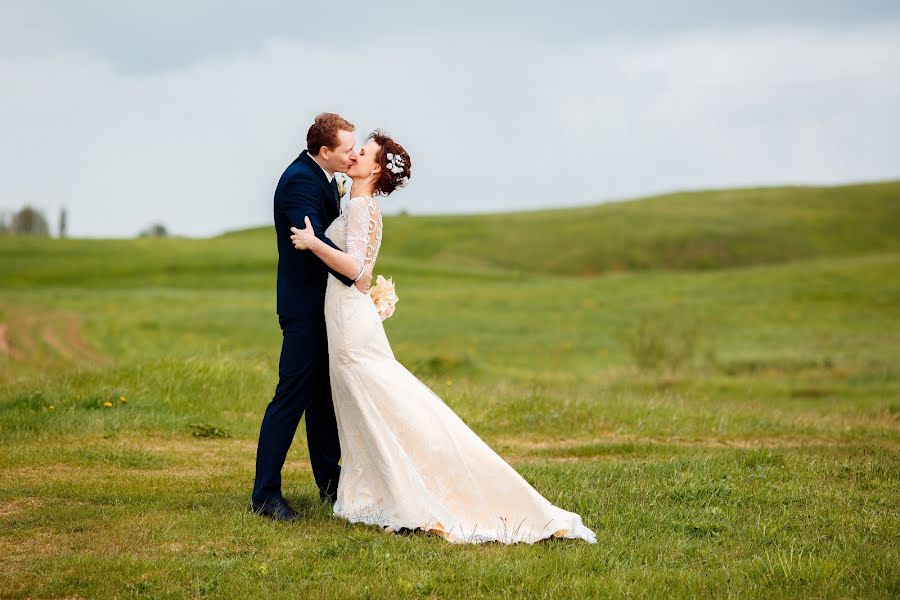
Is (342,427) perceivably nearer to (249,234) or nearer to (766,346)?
(766,346)

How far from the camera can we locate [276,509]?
7.98 m

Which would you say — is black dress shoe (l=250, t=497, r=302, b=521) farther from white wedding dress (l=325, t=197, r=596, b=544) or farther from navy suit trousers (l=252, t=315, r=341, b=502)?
white wedding dress (l=325, t=197, r=596, b=544)

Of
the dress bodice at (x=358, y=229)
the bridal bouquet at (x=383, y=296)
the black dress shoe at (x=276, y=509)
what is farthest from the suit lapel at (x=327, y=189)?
the black dress shoe at (x=276, y=509)

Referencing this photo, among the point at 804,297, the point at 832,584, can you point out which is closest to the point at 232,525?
the point at 832,584

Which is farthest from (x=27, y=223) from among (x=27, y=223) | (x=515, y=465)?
(x=515, y=465)

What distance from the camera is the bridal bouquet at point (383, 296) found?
8211mm

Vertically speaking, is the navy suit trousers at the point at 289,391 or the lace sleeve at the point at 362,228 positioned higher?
the lace sleeve at the point at 362,228

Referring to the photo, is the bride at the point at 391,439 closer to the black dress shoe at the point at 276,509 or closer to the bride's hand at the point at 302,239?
the bride's hand at the point at 302,239

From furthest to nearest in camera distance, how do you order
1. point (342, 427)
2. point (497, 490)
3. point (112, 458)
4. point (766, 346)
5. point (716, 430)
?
1. point (766, 346)
2. point (716, 430)
3. point (112, 458)
4. point (342, 427)
5. point (497, 490)

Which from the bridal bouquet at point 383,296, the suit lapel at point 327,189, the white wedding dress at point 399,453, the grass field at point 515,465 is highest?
the suit lapel at point 327,189

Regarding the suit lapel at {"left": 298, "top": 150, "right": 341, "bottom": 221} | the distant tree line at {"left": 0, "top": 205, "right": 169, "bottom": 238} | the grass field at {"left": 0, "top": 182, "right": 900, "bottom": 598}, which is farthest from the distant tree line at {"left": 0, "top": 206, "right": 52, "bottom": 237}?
the suit lapel at {"left": 298, "top": 150, "right": 341, "bottom": 221}

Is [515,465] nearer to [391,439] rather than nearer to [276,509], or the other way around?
[391,439]

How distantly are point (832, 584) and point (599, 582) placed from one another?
1404mm

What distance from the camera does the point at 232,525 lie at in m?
7.68
